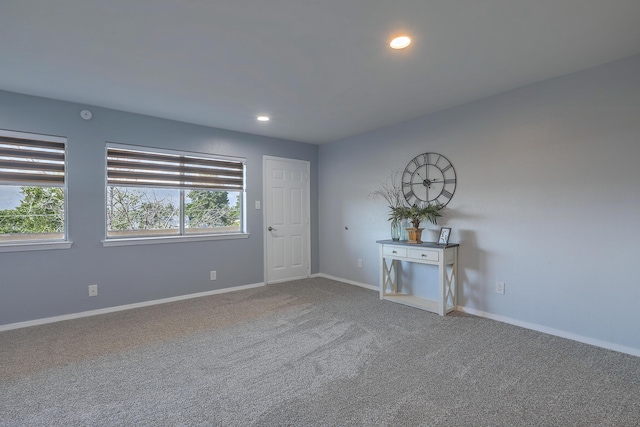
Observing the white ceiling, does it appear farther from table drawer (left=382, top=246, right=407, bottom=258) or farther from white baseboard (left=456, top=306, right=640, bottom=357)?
white baseboard (left=456, top=306, right=640, bottom=357)

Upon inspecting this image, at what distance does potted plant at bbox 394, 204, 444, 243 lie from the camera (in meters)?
3.61

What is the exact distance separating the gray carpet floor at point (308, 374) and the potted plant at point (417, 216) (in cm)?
91

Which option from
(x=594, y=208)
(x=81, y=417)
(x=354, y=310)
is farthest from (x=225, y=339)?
(x=594, y=208)

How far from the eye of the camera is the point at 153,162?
391 cm

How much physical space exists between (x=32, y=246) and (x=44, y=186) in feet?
2.04

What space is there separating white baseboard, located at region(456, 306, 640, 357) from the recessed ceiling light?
2740 mm

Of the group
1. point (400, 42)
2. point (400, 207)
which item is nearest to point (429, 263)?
point (400, 207)

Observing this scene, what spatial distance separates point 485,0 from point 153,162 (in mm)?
3738

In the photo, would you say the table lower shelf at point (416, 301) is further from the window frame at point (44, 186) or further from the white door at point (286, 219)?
the window frame at point (44, 186)

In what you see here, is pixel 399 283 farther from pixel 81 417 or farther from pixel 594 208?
pixel 81 417

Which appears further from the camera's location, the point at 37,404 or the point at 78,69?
the point at 78,69

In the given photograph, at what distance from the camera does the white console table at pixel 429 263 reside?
10.9 feet

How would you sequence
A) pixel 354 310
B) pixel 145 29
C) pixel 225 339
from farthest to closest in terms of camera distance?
pixel 354 310
pixel 225 339
pixel 145 29

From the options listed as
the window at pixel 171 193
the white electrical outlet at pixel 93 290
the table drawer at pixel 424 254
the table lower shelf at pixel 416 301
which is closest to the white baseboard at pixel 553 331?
the table lower shelf at pixel 416 301
